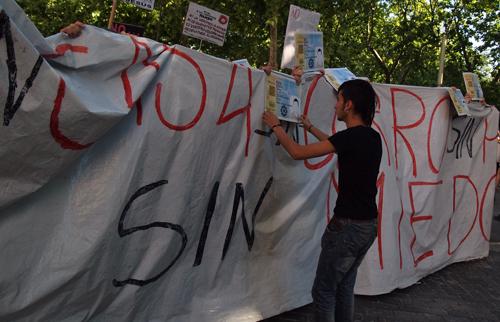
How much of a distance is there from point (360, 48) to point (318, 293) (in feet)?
53.9

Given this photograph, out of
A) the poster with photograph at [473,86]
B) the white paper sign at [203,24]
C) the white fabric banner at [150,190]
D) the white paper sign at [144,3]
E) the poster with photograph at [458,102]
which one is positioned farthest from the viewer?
the poster with photograph at [473,86]

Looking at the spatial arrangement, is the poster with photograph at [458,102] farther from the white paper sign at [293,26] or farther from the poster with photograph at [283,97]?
the poster with photograph at [283,97]

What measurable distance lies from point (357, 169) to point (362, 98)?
388 millimetres

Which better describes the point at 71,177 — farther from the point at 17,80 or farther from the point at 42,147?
the point at 17,80

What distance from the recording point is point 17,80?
2.05 m

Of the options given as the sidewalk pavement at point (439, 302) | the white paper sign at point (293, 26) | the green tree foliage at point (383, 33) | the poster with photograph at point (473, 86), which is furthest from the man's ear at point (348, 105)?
the green tree foliage at point (383, 33)

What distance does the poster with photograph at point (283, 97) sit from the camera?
10.8ft

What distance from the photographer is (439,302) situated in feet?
14.1

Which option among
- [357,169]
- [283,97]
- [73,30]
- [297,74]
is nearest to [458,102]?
[297,74]

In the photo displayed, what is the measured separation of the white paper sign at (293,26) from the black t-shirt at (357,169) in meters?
1.17

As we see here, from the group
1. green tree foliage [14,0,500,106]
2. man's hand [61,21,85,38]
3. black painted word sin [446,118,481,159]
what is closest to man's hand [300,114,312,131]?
man's hand [61,21,85,38]

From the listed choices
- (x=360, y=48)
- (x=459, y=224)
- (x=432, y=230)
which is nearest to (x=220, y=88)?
(x=432, y=230)

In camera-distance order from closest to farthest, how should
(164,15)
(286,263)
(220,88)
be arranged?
(220,88), (286,263), (164,15)

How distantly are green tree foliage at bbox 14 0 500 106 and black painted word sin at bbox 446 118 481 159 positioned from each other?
5.85 m
